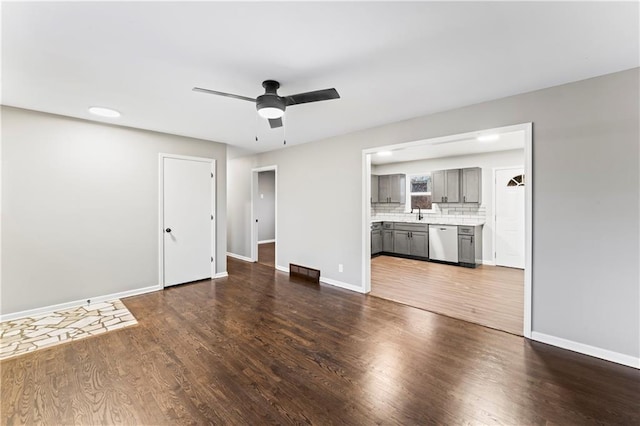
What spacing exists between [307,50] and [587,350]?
359cm

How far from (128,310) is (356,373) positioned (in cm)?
307

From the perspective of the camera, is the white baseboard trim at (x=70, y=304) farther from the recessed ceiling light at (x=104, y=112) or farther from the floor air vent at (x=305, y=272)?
the recessed ceiling light at (x=104, y=112)

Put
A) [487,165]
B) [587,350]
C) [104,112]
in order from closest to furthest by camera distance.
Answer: [587,350] < [104,112] < [487,165]

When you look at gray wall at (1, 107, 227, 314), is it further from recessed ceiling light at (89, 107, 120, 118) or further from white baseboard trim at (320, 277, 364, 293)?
white baseboard trim at (320, 277, 364, 293)

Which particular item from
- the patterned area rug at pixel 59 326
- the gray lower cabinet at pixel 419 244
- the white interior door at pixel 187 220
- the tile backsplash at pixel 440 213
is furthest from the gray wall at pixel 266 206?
the patterned area rug at pixel 59 326

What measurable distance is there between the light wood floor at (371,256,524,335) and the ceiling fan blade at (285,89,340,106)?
2901 mm

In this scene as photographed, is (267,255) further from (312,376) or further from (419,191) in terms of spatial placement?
(312,376)

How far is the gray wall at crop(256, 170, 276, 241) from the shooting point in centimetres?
955

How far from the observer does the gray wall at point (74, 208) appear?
329cm

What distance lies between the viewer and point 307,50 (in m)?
2.07

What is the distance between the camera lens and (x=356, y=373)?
2.24 metres

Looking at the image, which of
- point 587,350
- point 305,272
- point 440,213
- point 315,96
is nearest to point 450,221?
point 440,213

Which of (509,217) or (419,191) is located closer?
(509,217)

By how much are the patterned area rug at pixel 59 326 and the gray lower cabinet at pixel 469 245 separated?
5938 millimetres
